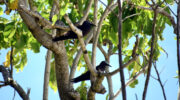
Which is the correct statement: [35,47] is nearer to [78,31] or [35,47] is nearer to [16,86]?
[16,86]

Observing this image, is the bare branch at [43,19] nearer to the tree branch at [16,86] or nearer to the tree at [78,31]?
the tree at [78,31]

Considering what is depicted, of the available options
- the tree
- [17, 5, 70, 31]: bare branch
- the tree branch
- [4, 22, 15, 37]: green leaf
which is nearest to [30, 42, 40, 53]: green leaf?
the tree

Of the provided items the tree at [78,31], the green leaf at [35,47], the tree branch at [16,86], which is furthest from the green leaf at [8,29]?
the tree branch at [16,86]

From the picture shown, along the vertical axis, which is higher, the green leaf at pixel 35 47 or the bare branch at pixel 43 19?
the bare branch at pixel 43 19

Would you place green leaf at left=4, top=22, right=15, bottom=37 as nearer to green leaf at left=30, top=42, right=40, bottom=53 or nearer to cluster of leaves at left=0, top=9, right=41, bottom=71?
cluster of leaves at left=0, top=9, right=41, bottom=71

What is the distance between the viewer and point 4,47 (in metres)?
6.45

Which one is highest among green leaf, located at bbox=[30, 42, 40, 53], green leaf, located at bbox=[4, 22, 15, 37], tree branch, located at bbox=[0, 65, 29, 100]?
green leaf, located at bbox=[4, 22, 15, 37]

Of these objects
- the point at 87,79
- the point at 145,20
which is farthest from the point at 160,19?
the point at 87,79

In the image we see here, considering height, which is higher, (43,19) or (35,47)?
(43,19)

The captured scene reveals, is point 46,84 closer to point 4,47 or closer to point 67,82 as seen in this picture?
point 67,82

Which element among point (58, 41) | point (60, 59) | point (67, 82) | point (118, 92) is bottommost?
point (118, 92)

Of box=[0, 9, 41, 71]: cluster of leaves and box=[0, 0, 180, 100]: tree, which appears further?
box=[0, 9, 41, 71]: cluster of leaves

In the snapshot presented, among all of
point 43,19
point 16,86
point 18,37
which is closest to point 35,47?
point 18,37

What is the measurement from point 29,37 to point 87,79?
4.67 feet
